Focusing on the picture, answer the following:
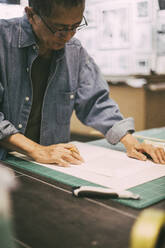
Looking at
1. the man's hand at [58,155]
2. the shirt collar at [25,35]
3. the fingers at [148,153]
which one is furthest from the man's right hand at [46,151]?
the shirt collar at [25,35]

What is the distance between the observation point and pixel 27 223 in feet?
2.38

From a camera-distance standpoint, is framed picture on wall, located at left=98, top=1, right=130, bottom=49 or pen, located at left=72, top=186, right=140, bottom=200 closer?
pen, located at left=72, top=186, right=140, bottom=200

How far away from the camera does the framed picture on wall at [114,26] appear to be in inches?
143

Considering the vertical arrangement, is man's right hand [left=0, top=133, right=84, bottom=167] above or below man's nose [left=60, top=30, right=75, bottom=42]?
below

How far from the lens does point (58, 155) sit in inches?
47.3

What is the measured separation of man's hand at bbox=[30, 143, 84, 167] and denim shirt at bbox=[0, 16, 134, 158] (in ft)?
0.46

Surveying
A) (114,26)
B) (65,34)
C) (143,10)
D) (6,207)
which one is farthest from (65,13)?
(114,26)

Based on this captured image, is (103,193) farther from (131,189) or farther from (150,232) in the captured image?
(150,232)

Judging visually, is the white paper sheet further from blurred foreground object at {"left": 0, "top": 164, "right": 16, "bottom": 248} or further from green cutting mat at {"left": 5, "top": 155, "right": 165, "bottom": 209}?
blurred foreground object at {"left": 0, "top": 164, "right": 16, "bottom": 248}

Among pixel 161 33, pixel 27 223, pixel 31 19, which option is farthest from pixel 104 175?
pixel 161 33

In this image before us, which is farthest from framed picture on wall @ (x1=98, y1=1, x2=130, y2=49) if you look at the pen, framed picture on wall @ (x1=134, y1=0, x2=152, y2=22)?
the pen

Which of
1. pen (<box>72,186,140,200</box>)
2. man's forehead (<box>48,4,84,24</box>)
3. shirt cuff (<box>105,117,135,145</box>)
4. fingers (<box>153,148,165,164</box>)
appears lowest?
fingers (<box>153,148,165,164</box>)

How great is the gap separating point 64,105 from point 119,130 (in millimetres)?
300

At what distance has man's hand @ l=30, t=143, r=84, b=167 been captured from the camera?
119 centimetres
